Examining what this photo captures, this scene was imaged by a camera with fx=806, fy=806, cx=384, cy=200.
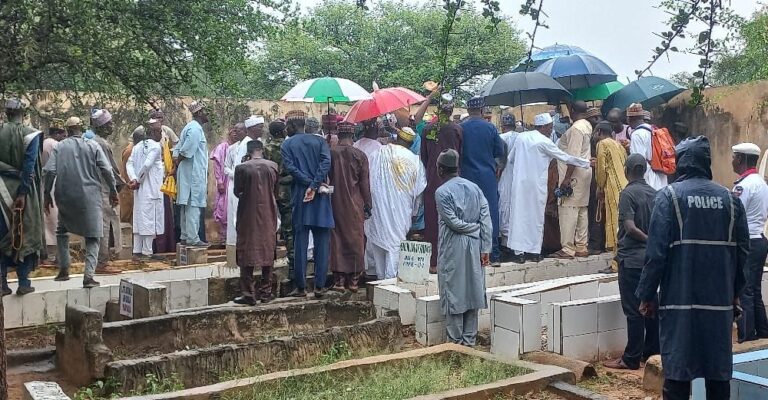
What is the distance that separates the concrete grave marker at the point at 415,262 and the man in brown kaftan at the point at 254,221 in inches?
51.2

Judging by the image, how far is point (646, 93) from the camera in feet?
34.4

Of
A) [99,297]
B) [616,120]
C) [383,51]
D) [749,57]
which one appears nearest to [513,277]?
[616,120]

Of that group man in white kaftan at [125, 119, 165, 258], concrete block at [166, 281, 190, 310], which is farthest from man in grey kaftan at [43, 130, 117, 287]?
man in white kaftan at [125, 119, 165, 258]

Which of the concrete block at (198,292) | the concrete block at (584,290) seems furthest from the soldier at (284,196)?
the concrete block at (584,290)

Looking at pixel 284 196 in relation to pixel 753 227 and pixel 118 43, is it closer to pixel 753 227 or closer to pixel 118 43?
pixel 118 43

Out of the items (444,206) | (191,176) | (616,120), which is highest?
(616,120)

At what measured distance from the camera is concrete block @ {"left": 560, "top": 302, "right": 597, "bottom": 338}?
21.2 feet

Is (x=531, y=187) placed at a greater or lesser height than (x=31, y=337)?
greater

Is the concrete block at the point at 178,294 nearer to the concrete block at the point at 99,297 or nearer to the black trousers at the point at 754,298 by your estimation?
the concrete block at the point at 99,297

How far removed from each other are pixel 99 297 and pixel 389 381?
339cm

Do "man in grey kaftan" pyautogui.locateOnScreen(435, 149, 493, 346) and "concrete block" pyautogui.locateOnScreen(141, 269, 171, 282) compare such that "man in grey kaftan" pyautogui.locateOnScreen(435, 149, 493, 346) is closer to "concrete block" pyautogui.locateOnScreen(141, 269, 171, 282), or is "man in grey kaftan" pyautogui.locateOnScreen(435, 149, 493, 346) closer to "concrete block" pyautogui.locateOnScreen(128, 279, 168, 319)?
"concrete block" pyautogui.locateOnScreen(128, 279, 168, 319)

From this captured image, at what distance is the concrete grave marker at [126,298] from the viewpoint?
6.93m

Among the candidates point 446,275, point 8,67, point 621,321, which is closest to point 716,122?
point 621,321

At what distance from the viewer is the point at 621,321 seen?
6.93 metres
